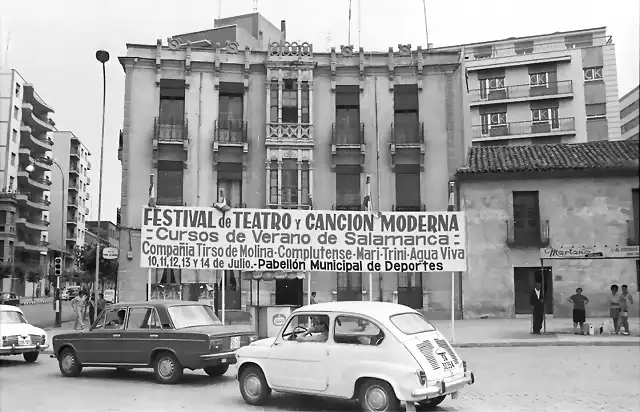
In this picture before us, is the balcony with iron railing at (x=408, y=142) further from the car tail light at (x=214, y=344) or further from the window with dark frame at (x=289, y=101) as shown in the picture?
the car tail light at (x=214, y=344)

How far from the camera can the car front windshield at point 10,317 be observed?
15739 mm

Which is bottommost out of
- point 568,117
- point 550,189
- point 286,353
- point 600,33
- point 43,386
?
point 43,386

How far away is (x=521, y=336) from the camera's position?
65.1ft

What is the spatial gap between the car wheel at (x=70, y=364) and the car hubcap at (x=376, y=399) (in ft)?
23.8

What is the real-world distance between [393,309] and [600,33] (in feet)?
183

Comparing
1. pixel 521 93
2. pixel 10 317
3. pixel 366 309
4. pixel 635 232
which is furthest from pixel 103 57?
pixel 521 93

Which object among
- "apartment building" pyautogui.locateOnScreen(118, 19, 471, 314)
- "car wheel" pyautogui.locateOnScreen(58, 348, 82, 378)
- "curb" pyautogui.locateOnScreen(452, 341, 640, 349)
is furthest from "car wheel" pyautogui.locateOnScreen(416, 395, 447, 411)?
"apartment building" pyautogui.locateOnScreen(118, 19, 471, 314)

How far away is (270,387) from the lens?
9953mm

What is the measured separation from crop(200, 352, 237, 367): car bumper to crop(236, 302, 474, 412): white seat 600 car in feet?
5.27

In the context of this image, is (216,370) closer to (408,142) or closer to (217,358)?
(217,358)

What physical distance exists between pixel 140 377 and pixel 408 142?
772 inches

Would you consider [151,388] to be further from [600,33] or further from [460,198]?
[600,33]

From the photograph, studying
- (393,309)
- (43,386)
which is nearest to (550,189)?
(393,309)

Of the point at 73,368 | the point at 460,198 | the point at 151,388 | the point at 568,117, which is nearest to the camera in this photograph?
the point at 151,388
